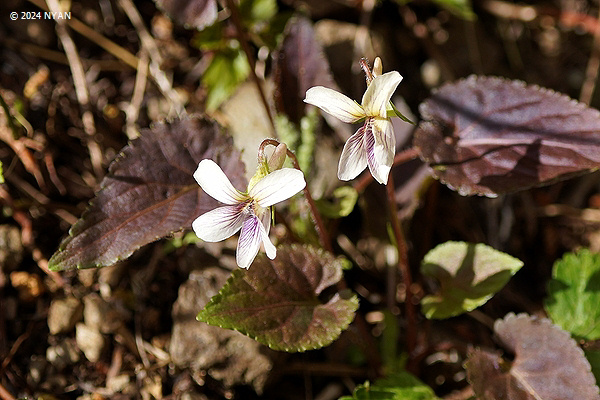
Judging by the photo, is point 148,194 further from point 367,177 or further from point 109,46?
point 109,46

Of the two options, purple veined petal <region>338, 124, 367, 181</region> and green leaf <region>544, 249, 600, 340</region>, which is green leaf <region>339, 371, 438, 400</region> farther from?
purple veined petal <region>338, 124, 367, 181</region>

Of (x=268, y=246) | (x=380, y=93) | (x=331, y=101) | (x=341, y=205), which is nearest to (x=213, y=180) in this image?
(x=268, y=246)

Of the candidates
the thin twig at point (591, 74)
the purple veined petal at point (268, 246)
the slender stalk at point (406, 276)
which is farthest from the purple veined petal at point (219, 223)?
the thin twig at point (591, 74)

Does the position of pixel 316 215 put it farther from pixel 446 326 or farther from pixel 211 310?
pixel 446 326

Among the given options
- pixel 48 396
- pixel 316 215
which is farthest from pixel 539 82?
pixel 48 396

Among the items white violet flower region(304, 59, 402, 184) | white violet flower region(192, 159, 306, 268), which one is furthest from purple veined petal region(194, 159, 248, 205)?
white violet flower region(304, 59, 402, 184)

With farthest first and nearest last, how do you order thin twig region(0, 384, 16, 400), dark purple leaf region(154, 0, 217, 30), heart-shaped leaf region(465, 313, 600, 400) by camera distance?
dark purple leaf region(154, 0, 217, 30) → thin twig region(0, 384, 16, 400) → heart-shaped leaf region(465, 313, 600, 400)
